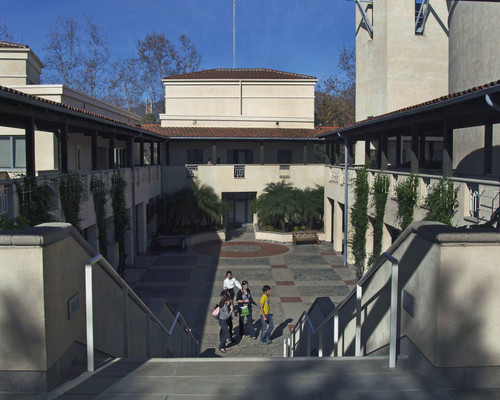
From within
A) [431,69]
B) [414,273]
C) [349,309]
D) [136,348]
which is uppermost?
[431,69]

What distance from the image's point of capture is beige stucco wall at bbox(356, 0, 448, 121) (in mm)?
24219

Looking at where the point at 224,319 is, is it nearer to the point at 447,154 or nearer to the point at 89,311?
the point at 447,154

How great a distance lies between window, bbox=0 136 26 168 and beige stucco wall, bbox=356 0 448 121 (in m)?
17.0

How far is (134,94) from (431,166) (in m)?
37.9

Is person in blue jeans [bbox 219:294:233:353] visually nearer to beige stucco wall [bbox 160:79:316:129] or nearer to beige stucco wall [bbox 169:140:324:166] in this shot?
beige stucco wall [bbox 169:140:324:166]

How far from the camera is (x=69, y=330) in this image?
4516 mm

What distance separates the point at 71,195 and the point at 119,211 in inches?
221

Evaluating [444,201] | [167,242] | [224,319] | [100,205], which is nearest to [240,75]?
[167,242]

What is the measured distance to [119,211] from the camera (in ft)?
59.8

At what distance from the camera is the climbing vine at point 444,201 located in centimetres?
1098

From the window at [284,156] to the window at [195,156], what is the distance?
5.38 metres

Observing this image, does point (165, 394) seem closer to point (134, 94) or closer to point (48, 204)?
point (48, 204)

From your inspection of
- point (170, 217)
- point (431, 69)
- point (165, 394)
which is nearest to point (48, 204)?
point (165, 394)

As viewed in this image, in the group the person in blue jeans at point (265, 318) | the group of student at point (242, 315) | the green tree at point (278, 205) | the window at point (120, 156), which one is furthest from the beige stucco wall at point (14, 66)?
the person in blue jeans at point (265, 318)
